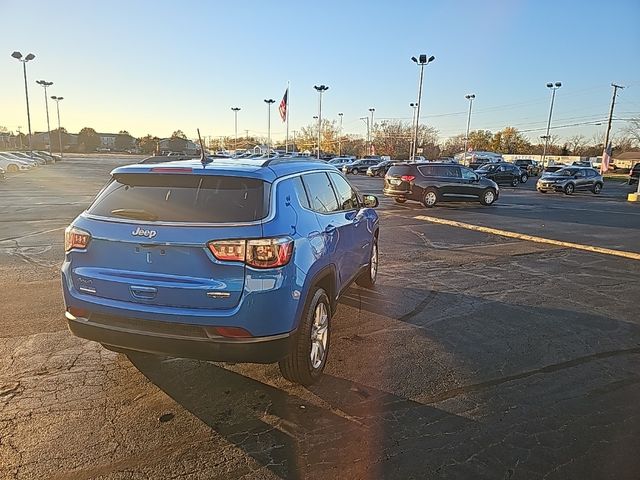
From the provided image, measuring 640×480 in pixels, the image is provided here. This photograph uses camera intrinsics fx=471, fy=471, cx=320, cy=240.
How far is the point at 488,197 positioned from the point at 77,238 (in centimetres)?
1866

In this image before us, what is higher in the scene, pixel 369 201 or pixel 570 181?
pixel 369 201

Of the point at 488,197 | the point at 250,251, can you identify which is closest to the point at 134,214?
the point at 250,251

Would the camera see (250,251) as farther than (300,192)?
No

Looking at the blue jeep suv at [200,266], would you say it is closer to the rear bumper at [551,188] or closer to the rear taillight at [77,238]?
the rear taillight at [77,238]

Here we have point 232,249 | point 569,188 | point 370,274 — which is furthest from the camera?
point 569,188

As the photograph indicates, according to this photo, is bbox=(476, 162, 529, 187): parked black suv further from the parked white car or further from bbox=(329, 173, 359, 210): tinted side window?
the parked white car

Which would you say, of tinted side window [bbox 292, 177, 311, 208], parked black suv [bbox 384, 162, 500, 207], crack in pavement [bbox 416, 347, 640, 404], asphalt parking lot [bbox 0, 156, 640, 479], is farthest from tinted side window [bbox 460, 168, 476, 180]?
tinted side window [bbox 292, 177, 311, 208]

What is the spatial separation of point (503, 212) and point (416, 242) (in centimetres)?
846

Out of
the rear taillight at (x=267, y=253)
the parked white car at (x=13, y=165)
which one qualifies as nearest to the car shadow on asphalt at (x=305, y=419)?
the rear taillight at (x=267, y=253)

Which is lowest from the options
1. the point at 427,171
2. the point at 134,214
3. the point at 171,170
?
the point at 427,171

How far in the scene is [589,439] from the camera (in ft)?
10.3

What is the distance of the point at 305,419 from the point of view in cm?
331

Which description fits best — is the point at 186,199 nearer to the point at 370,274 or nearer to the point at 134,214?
the point at 134,214

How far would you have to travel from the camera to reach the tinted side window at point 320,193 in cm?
415
